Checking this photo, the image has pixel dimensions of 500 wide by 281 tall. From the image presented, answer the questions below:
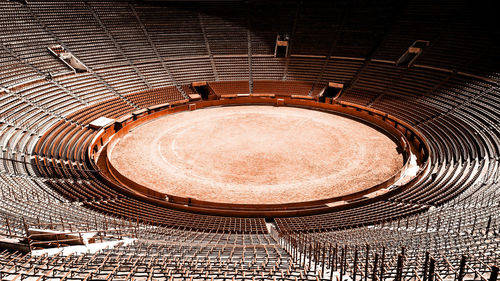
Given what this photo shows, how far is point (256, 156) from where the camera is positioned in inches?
917

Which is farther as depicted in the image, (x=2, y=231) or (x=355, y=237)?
(x=355, y=237)

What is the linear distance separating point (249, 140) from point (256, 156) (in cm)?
249

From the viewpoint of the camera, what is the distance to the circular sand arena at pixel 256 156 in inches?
781

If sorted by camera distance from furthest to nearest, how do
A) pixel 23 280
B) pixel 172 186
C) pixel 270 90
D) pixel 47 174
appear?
pixel 270 90, pixel 172 186, pixel 47 174, pixel 23 280

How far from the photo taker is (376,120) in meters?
28.2

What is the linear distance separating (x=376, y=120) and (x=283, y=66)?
35.2 feet

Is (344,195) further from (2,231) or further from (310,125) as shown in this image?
(2,231)

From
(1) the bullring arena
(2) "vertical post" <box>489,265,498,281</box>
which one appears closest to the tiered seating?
(1) the bullring arena

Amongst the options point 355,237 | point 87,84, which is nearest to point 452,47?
point 355,237

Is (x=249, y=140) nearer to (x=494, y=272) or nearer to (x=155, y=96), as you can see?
(x=155, y=96)

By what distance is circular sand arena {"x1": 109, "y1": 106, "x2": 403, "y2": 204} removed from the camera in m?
19.8

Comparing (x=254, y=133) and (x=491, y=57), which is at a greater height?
(x=491, y=57)

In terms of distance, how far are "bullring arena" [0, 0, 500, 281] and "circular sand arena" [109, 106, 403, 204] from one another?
0.14 m

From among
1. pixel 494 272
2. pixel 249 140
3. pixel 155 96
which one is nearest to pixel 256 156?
pixel 249 140
